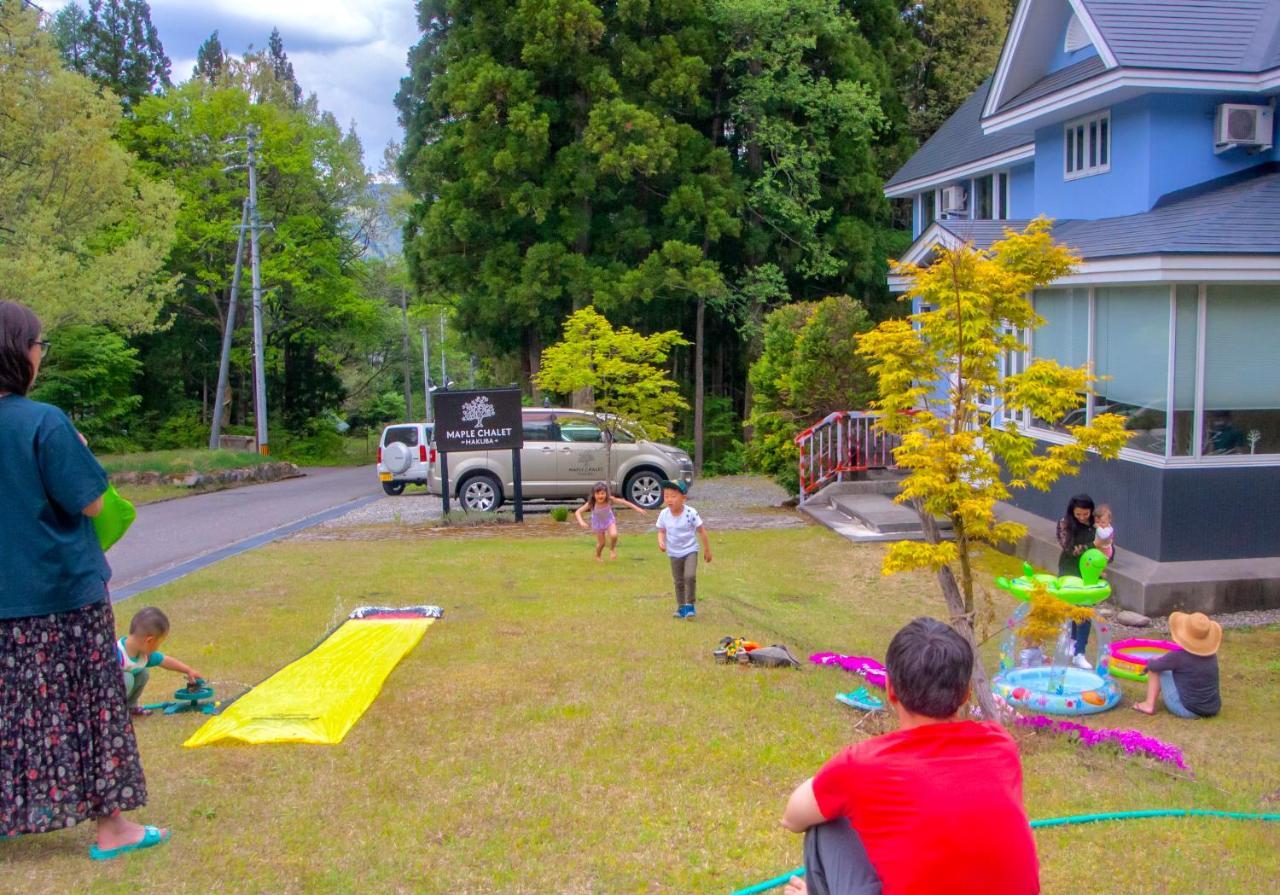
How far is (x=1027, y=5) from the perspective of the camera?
16.6m

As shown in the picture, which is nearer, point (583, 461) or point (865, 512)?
point (865, 512)

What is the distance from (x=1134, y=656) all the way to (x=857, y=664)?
2.56 m

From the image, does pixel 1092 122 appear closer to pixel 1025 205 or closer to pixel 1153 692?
pixel 1025 205

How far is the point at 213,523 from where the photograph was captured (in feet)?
66.9

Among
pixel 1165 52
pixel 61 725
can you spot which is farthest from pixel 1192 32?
pixel 61 725

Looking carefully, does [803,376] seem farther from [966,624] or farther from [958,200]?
[966,624]

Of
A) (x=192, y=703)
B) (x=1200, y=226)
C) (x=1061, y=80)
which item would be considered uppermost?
(x=1061, y=80)

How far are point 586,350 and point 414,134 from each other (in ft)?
48.5

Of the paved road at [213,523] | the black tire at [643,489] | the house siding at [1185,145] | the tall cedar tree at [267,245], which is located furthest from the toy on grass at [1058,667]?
the tall cedar tree at [267,245]

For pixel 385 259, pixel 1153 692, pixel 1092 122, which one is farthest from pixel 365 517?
pixel 385 259

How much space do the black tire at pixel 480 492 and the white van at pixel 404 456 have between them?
511 centimetres

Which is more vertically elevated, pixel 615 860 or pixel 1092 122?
pixel 1092 122

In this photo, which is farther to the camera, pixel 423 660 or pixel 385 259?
pixel 385 259

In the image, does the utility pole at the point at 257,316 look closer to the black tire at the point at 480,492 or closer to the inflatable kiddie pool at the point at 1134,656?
the black tire at the point at 480,492
